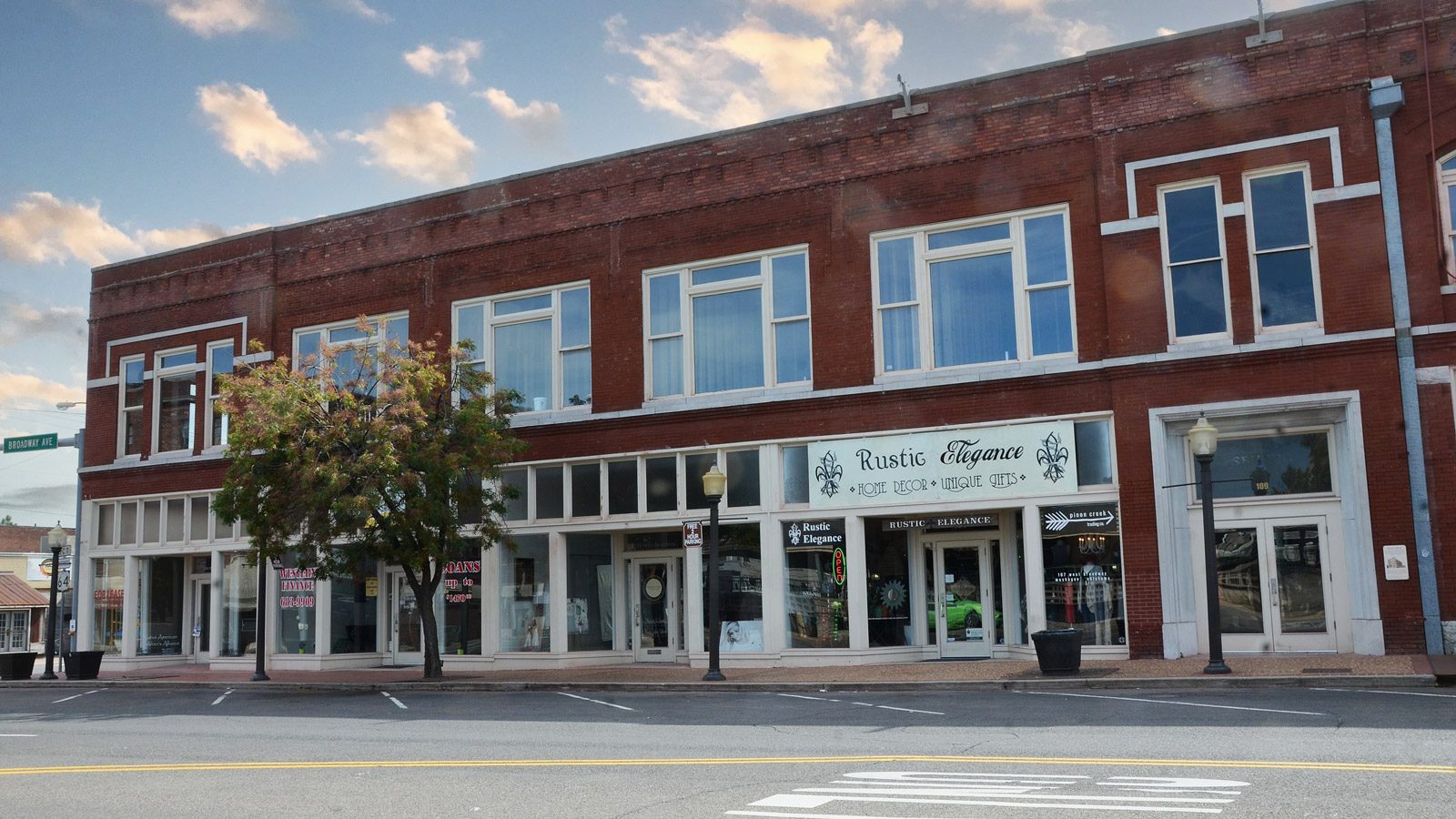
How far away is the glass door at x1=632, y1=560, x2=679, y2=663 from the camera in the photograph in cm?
2541

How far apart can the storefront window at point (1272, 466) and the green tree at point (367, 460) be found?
12.4 m

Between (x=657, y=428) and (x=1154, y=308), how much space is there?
31.1ft

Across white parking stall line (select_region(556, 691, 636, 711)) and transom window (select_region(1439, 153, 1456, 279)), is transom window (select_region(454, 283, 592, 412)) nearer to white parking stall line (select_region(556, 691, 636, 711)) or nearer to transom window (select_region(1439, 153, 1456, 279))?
white parking stall line (select_region(556, 691, 636, 711))

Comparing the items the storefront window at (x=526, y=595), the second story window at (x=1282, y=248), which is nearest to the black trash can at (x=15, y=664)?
the storefront window at (x=526, y=595)

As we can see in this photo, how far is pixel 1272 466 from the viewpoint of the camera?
20.2m

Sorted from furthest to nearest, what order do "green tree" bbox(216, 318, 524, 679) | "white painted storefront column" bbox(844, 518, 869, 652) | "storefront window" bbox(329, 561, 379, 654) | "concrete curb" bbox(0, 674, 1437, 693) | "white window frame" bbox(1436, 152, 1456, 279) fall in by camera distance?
1. "storefront window" bbox(329, 561, 379, 654)
2. "white painted storefront column" bbox(844, 518, 869, 652)
3. "green tree" bbox(216, 318, 524, 679)
4. "white window frame" bbox(1436, 152, 1456, 279)
5. "concrete curb" bbox(0, 674, 1437, 693)

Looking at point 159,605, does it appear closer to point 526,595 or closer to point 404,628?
point 404,628

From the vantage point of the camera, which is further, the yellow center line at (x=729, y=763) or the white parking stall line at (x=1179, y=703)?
the white parking stall line at (x=1179, y=703)

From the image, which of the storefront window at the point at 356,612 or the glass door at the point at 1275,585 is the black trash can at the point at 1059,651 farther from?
the storefront window at the point at 356,612

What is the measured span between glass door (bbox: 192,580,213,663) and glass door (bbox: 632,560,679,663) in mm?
12427

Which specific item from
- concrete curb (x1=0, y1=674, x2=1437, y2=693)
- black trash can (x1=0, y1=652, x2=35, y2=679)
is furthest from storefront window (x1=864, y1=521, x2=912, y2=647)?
black trash can (x1=0, y1=652, x2=35, y2=679)

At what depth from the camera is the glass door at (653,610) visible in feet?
83.4

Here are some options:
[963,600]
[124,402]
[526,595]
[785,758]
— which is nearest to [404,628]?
[526,595]

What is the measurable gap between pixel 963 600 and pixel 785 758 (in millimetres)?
12011
